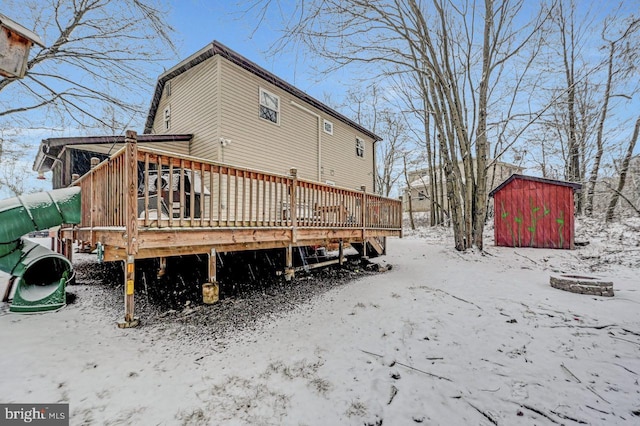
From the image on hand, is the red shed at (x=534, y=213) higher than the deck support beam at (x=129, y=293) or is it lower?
higher

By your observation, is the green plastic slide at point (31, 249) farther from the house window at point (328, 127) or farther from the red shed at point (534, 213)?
the red shed at point (534, 213)

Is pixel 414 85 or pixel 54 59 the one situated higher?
pixel 414 85

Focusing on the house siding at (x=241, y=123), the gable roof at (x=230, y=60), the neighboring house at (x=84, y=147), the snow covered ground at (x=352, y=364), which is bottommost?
the snow covered ground at (x=352, y=364)

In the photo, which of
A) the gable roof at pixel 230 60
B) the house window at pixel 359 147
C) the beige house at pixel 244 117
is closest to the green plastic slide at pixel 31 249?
the beige house at pixel 244 117

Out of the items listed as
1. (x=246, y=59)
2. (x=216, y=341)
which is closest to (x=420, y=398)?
(x=216, y=341)

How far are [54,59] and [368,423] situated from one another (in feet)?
31.6

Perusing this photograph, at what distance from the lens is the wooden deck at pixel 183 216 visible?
337 cm

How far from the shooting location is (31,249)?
14.6ft

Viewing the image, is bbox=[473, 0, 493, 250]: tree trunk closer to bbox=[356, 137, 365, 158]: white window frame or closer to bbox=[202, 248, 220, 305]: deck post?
bbox=[356, 137, 365, 158]: white window frame

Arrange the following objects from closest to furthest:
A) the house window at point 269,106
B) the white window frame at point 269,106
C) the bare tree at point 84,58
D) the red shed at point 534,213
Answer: the bare tree at point 84,58 < the red shed at point 534,213 < the white window frame at point 269,106 < the house window at point 269,106

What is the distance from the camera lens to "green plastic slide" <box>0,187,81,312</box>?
13.2 ft

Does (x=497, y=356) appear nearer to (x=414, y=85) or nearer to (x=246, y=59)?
(x=246, y=59)

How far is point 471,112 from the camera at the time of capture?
10594 millimetres

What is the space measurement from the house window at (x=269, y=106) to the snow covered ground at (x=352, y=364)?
7476mm
